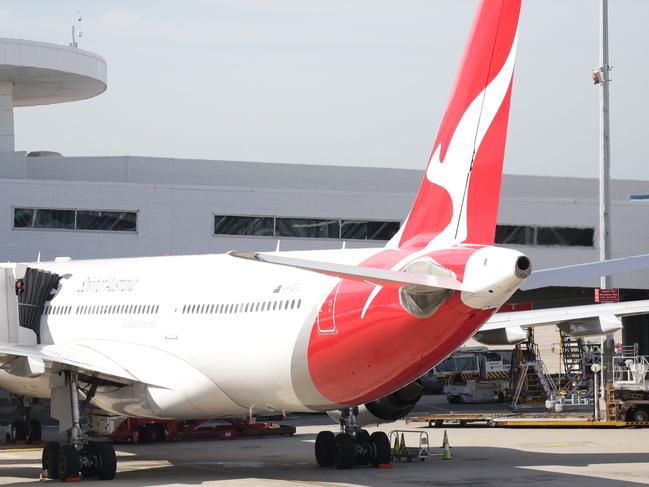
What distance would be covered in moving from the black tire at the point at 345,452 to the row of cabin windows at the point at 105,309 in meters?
4.33

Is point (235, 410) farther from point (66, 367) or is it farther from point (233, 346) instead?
point (66, 367)

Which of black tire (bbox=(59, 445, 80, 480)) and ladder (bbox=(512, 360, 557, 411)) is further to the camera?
ladder (bbox=(512, 360, 557, 411))

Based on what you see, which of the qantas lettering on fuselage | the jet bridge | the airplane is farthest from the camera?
the jet bridge

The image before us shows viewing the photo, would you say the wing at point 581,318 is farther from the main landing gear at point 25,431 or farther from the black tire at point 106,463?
the main landing gear at point 25,431

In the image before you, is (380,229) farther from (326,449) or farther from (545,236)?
(326,449)

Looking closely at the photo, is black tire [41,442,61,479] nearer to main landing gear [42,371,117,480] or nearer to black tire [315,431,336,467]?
main landing gear [42,371,117,480]

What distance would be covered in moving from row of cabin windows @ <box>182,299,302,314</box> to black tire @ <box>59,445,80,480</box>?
3206 millimetres

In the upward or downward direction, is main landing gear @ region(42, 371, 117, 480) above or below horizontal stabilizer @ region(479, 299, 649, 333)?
below

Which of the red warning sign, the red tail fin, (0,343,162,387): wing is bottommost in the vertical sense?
(0,343,162,387): wing

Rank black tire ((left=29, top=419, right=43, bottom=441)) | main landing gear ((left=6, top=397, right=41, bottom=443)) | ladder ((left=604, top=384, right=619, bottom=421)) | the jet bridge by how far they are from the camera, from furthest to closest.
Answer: ladder ((left=604, top=384, right=619, bottom=421)) → black tire ((left=29, top=419, right=43, bottom=441)) → main landing gear ((left=6, top=397, right=41, bottom=443)) → the jet bridge

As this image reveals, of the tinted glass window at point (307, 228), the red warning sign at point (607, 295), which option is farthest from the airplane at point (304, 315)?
the tinted glass window at point (307, 228)

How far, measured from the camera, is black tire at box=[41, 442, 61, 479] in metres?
21.9

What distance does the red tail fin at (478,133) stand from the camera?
712 inches

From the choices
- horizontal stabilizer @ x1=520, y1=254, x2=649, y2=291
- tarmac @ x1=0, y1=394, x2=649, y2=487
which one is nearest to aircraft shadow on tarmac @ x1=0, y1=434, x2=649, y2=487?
tarmac @ x1=0, y1=394, x2=649, y2=487
